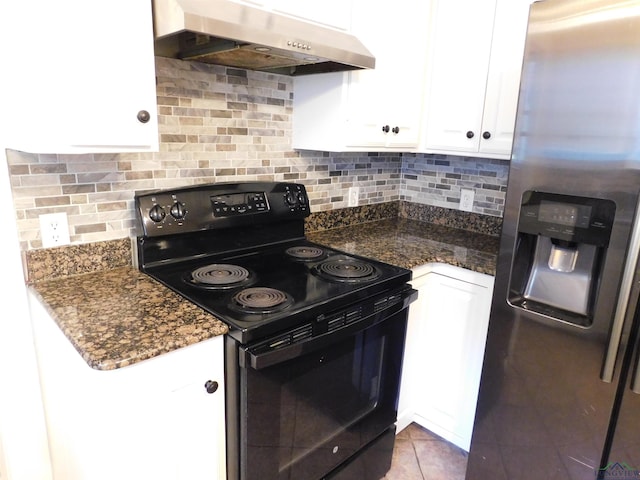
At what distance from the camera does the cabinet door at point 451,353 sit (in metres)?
1.81

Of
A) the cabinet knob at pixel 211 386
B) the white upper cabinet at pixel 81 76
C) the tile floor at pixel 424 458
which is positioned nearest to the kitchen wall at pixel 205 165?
the white upper cabinet at pixel 81 76

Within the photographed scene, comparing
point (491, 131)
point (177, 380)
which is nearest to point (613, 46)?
point (491, 131)

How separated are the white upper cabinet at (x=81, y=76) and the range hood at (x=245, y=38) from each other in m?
0.10

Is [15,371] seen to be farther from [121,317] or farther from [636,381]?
[636,381]

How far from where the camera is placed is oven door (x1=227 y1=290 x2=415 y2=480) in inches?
46.4

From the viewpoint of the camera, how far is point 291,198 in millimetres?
1905

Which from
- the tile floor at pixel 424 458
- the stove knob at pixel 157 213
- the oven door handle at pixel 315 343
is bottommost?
the tile floor at pixel 424 458

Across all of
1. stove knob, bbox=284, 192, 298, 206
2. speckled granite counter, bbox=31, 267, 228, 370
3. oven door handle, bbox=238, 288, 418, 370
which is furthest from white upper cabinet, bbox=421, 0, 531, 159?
speckled granite counter, bbox=31, 267, 228, 370

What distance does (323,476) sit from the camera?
1.48 metres

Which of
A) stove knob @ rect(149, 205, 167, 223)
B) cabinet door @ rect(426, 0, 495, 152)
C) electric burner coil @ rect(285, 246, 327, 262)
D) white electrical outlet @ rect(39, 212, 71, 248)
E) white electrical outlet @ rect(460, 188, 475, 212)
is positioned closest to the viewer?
white electrical outlet @ rect(39, 212, 71, 248)

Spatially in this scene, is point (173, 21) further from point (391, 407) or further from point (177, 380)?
point (391, 407)

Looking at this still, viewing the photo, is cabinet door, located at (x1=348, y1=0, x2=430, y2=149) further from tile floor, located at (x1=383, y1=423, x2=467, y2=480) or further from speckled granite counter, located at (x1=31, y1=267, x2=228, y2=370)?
tile floor, located at (x1=383, y1=423, x2=467, y2=480)

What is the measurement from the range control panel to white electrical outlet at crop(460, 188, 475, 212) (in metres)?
0.94

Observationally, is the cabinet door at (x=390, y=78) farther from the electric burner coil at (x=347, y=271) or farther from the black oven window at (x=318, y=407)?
the black oven window at (x=318, y=407)
